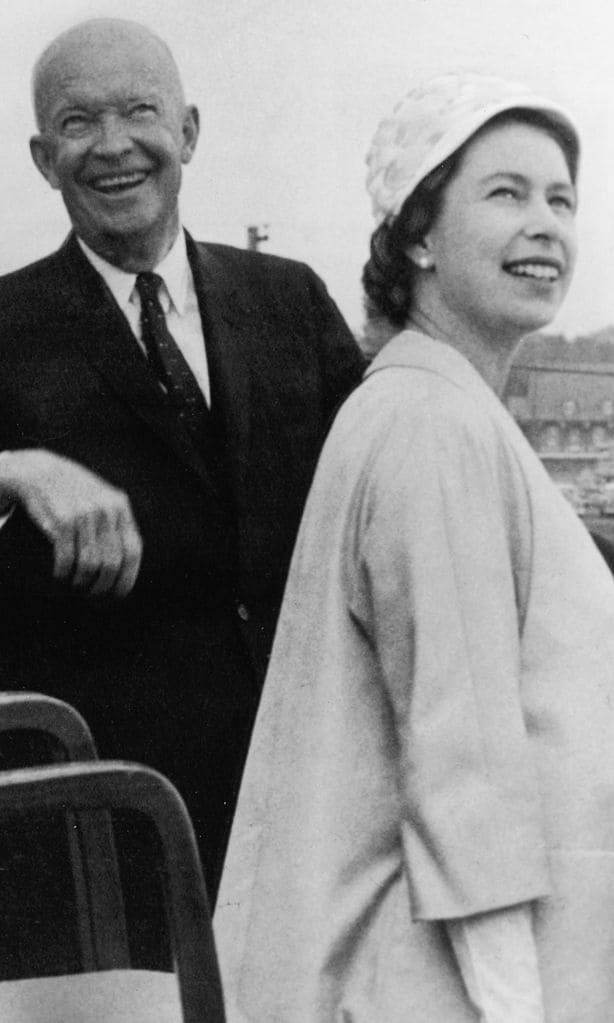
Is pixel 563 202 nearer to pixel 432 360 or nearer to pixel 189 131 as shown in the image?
pixel 432 360

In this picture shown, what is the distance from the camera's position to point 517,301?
123 cm

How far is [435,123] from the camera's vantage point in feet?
3.98

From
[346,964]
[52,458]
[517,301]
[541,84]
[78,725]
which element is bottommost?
[346,964]

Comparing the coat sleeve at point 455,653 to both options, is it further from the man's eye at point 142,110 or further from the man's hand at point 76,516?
the man's eye at point 142,110

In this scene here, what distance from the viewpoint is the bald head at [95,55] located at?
1.54 metres

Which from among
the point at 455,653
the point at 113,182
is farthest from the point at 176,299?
the point at 455,653

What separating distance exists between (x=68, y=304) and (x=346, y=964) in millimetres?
809

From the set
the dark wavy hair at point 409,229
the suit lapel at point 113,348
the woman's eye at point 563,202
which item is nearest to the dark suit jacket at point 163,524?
the suit lapel at point 113,348

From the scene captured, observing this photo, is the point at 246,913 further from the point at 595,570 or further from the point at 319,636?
the point at 595,570

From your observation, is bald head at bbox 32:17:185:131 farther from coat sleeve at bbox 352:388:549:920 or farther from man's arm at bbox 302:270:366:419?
coat sleeve at bbox 352:388:549:920

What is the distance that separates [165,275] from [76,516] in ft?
1.27

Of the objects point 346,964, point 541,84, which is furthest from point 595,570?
point 541,84

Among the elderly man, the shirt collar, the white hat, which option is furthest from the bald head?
the white hat

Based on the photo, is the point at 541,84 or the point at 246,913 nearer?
the point at 246,913
